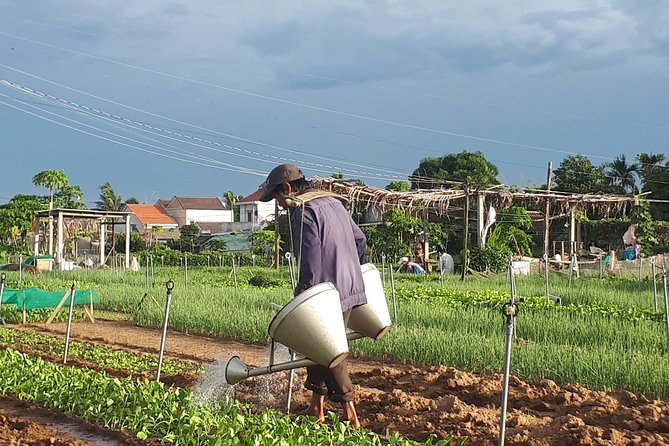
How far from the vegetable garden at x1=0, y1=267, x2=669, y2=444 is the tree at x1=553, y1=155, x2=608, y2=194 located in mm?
29590

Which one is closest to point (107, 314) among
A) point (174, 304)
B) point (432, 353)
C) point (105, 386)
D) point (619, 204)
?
point (174, 304)

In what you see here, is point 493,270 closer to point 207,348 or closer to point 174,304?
point 174,304

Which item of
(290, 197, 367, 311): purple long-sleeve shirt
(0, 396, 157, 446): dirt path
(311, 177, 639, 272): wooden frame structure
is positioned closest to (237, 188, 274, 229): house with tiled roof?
(311, 177, 639, 272): wooden frame structure

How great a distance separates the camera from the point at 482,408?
5.22 m

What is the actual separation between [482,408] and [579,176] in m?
37.4

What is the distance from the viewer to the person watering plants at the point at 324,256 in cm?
455

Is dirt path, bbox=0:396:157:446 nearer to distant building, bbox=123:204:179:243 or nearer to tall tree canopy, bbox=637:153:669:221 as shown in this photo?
tall tree canopy, bbox=637:153:669:221

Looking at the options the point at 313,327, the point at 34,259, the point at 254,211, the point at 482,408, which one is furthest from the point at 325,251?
the point at 254,211

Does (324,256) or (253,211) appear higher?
(253,211)

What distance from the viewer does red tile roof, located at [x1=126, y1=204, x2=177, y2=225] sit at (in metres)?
63.9

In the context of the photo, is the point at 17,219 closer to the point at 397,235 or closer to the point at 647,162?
the point at 397,235

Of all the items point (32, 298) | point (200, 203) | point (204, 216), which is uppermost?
point (200, 203)

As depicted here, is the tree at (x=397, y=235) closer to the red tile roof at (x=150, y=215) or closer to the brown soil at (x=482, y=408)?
the brown soil at (x=482, y=408)

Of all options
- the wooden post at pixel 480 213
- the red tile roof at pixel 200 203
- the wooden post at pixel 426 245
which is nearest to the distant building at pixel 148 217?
the red tile roof at pixel 200 203
